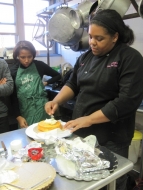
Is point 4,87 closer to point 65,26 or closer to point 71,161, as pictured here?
point 65,26

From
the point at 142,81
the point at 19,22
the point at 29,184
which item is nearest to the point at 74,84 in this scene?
the point at 142,81

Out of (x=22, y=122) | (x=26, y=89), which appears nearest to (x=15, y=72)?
(x=26, y=89)

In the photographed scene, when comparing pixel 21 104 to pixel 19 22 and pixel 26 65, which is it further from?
pixel 19 22

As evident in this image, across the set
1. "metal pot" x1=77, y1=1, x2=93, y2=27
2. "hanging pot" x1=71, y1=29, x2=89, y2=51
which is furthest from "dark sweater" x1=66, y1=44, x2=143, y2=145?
"hanging pot" x1=71, y1=29, x2=89, y2=51

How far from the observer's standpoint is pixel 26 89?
173 cm

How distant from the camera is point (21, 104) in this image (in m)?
1.76

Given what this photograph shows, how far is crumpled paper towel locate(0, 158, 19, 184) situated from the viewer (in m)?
0.66

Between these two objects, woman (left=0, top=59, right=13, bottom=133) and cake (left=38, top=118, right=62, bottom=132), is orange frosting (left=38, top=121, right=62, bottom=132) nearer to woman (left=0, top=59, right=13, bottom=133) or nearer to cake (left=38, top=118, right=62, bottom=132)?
cake (left=38, top=118, right=62, bottom=132)

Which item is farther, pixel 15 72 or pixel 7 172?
pixel 15 72

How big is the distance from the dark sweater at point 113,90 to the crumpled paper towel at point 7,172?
469 millimetres

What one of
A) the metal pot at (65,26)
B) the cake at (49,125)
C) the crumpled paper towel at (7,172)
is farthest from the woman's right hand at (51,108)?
the metal pot at (65,26)

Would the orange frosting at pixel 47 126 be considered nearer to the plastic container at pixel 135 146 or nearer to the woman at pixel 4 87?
the woman at pixel 4 87

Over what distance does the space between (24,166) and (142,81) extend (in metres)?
0.65

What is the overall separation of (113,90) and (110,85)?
0.03m
